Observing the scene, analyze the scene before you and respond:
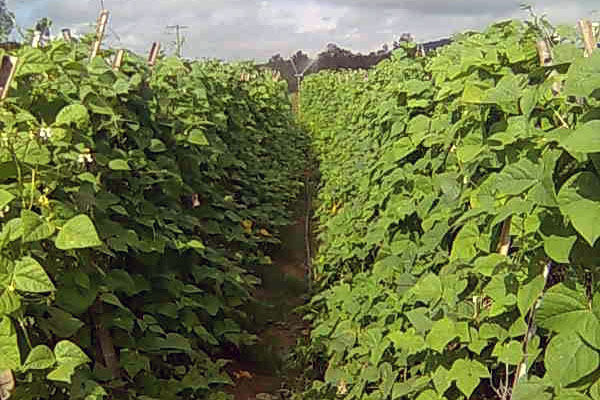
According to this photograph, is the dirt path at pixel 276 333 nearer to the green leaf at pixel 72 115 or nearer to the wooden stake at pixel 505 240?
the wooden stake at pixel 505 240

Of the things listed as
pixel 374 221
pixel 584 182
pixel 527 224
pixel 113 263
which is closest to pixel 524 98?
pixel 527 224

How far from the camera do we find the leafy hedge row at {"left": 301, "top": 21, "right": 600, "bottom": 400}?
185 cm

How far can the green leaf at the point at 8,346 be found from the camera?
1907 millimetres

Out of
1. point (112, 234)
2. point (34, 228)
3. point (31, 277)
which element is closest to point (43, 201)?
point (34, 228)

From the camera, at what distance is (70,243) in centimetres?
213

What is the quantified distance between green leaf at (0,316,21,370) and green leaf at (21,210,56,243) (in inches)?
9.8

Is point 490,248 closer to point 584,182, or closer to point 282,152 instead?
point 584,182

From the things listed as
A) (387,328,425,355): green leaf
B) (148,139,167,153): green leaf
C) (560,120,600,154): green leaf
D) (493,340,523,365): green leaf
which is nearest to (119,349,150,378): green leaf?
(148,139,167,153): green leaf

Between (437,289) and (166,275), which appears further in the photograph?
(166,275)

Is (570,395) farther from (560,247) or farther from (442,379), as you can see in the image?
(442,379)

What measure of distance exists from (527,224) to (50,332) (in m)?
1.64

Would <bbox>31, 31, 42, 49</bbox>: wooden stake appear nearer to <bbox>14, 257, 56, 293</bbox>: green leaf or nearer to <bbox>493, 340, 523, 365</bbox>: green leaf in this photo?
<bbox>14, 257, 56, 293</bbox>: green leaf

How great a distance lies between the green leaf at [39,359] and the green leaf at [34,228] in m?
0.33

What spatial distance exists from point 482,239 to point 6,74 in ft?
5.89
